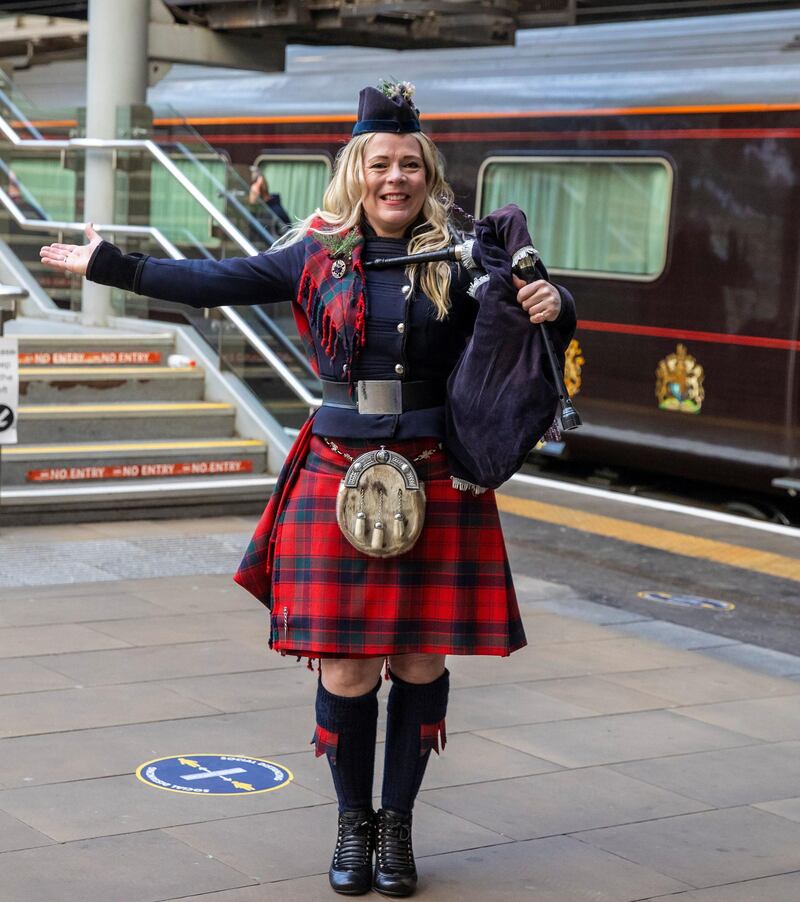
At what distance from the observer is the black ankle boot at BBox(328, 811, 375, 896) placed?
3.66 metres

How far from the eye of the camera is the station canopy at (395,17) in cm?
1128

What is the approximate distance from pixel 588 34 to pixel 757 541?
192 inches

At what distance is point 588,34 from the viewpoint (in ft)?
38.9

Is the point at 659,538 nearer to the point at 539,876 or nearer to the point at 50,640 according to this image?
the point at 50,640

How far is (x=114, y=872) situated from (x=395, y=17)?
971 centimetres

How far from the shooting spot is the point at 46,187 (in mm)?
10273

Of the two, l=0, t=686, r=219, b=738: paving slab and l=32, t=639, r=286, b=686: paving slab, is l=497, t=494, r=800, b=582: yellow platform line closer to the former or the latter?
l=32, t=639, r=286, b=686: paving slab

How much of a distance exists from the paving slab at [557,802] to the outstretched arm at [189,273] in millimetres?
1552

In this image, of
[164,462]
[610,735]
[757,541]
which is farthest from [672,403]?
[610,735]

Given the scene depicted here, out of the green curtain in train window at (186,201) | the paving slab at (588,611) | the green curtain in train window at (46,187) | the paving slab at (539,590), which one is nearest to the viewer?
the paving slab at (588,611)

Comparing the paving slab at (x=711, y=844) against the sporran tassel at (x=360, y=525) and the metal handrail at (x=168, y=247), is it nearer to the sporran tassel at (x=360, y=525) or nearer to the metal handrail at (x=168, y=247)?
the sporran tassel at (x=360, y=525)

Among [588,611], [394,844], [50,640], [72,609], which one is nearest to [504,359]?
[394,844]

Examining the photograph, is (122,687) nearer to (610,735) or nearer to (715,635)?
(610,735)

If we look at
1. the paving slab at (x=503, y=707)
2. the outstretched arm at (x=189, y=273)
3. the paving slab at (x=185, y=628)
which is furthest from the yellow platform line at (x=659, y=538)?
the outstretched arm at (x=189, y=273)
